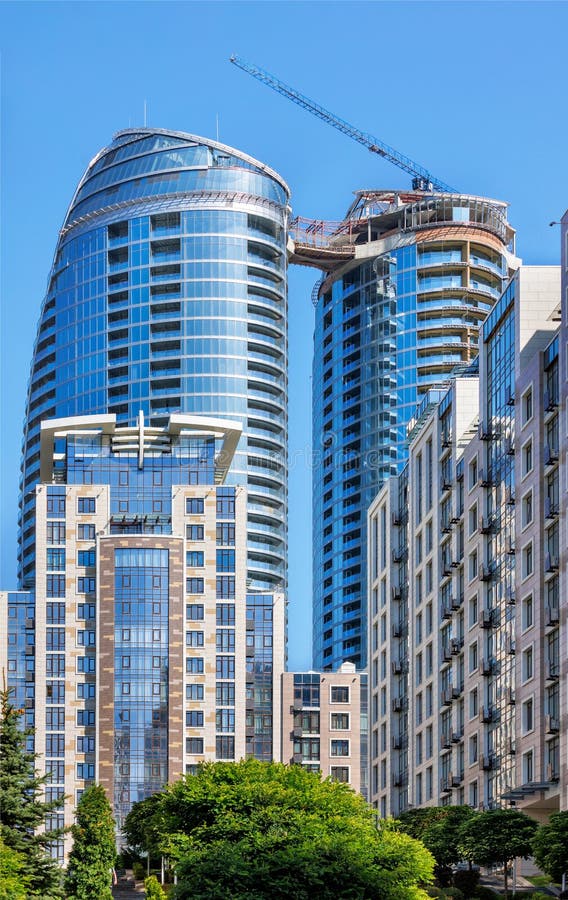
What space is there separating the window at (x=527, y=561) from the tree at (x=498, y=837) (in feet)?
59.9

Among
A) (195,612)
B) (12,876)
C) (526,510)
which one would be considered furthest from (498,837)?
(195,612)

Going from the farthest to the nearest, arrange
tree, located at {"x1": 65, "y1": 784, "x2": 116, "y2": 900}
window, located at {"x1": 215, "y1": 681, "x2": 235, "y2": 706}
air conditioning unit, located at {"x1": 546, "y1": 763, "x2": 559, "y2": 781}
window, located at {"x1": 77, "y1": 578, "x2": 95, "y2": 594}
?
window, located at {"x1": 77, "y1": 578, "x2": 95, "y2": 594} → window, located at {"x1": 215, "y1": 681, "x2": 235, "y2": 706} → tree, located at {"x1": 65, "y1": 784, "x2": 116, "y2": 900} → air conditioning unit, located at {"x1": 546, "y1": 763, "x2": 559, "y2": 781}

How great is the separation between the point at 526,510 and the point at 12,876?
4702cm

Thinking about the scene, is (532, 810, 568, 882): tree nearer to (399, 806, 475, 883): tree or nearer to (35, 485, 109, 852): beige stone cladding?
(399, 806, 475, 883): tree

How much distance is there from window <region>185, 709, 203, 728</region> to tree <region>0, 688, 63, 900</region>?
9997 cm

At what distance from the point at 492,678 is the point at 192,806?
32.6m

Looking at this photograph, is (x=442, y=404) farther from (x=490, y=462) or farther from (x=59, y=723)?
(x=59, y=723)

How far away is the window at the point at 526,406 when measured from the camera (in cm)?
11738

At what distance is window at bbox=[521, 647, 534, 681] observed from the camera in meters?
114

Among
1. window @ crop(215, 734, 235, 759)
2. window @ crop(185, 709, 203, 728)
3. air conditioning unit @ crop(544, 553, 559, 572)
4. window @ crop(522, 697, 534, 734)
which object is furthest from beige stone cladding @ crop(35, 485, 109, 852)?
air conditioning unit @ crop(544, 553, 559, 572)

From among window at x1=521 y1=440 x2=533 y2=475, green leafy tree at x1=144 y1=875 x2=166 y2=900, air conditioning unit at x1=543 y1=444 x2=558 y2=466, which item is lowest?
green leafy tree at x1=144 y1=875 x2=166 y2=900

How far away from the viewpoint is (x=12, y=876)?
8344 cm

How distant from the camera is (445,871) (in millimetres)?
111688

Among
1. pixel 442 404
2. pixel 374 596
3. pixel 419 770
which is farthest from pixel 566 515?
pixel 374 596
